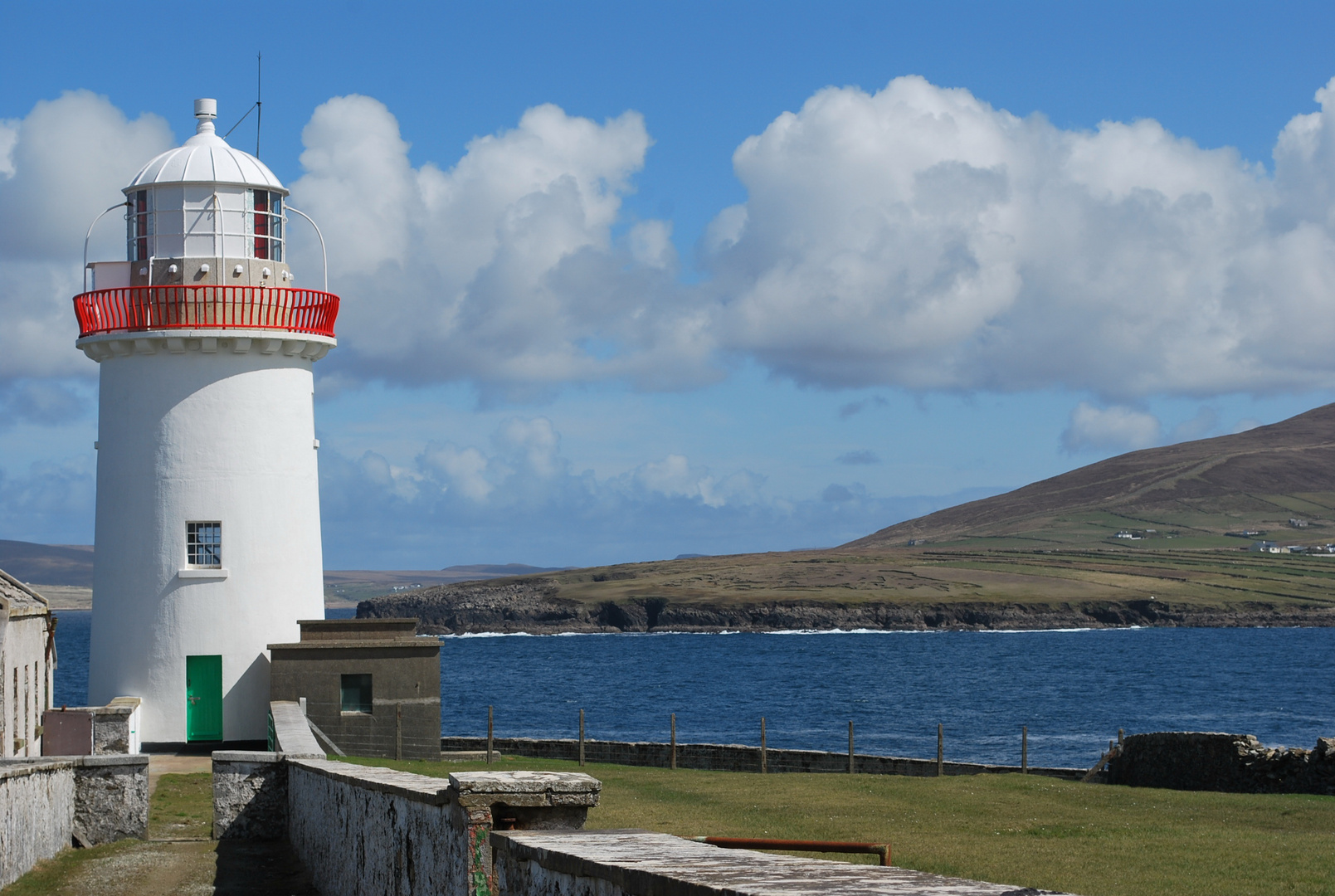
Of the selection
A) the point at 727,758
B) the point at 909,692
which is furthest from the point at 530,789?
the point at 909,692

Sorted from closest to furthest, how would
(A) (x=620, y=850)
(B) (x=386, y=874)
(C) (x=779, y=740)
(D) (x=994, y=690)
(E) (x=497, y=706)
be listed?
(A) (x=620, y=850) < (B) (x=386, y=874) < (C) (x=779, y=740) < (E) (x=497, y=706) < (D) (x=994, y=690)

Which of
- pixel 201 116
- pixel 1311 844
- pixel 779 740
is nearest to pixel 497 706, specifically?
pixel 779 740

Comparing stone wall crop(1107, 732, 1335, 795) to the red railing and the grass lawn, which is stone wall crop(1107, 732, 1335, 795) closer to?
the grass lawn

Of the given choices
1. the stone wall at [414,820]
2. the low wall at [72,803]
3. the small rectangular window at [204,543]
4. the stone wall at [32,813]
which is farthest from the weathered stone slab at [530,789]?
the small rectangular window at [204,543]

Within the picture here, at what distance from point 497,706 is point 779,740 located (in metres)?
27.5

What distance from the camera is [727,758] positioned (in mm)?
38188

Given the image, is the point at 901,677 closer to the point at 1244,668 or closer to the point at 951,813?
the point at 1244,668

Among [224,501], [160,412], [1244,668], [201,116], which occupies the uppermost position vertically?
[201,116]

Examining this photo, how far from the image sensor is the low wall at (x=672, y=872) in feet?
14.2

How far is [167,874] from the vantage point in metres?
13.0

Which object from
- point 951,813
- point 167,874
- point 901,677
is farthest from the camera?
point 901,677

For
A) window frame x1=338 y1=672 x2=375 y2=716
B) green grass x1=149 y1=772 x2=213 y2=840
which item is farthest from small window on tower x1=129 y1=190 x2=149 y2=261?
green grass x1=149 y1=772 x2=213 y2=840

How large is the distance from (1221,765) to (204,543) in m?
19.5

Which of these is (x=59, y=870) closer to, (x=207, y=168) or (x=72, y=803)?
(x=72, y=803)
